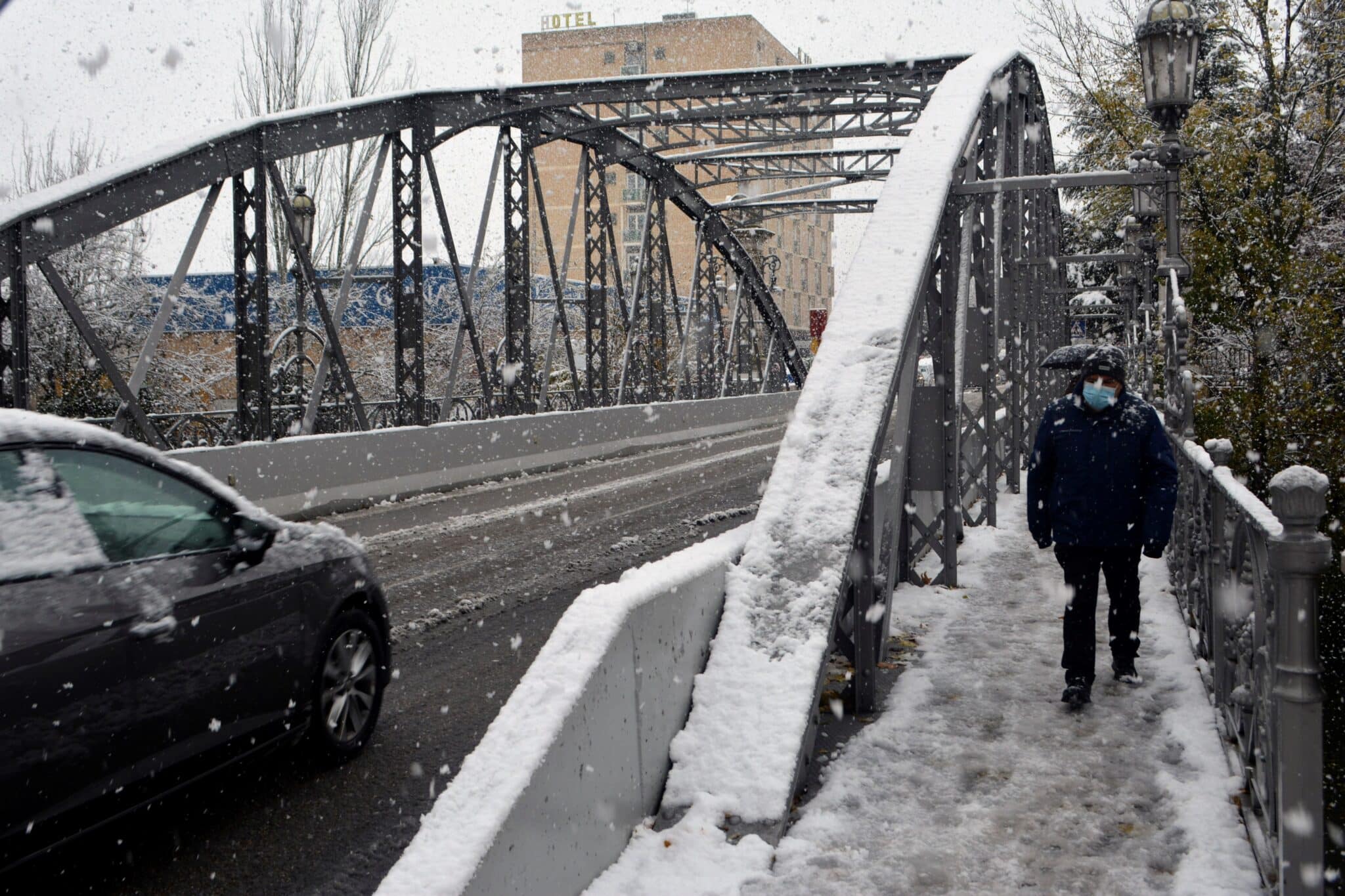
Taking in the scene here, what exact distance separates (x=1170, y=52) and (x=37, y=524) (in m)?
9.17

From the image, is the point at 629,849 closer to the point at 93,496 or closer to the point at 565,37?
the point at 93,496

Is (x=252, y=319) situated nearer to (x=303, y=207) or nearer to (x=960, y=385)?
(x=303, y=207)

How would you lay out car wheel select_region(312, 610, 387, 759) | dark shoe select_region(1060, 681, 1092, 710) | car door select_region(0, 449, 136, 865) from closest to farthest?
car door select_region(0, 449, 136, 865), car wheel select_region(312, 610, 387, 759), dark shoe select_region(1060, 681, 1092, 710)

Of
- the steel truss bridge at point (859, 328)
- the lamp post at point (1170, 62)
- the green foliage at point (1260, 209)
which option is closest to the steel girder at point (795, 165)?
the steel truss bridge at point (859, 328)

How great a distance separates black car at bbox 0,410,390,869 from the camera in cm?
328

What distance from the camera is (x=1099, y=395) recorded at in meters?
5.49

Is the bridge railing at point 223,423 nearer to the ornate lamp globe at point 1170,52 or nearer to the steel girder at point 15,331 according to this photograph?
the steel girder at point 15,331

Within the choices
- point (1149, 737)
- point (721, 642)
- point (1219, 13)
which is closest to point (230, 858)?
point (721, 642)

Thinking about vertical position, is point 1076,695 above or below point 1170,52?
below

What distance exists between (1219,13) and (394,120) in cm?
1539

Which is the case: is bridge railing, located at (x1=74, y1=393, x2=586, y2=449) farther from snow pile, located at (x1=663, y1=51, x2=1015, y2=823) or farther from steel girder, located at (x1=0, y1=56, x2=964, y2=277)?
snow pile, located at (x1=663, y1=51, x2=1015, y2=823)

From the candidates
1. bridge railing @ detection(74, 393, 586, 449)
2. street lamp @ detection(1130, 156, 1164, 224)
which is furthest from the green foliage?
bridge railing @ detection(74, 393, 586, 449)

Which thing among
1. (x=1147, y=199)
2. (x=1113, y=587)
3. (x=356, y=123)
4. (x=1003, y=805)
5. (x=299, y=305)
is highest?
(x=356, y=123)

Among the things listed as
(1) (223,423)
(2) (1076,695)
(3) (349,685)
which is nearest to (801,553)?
(2) (1076,695)
